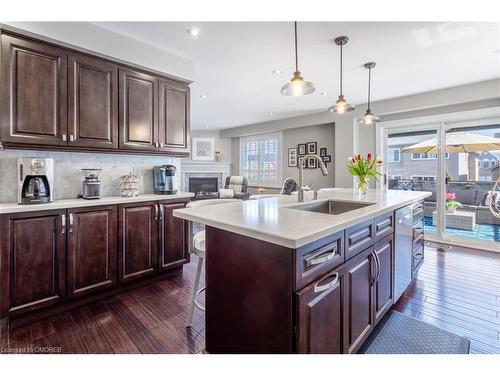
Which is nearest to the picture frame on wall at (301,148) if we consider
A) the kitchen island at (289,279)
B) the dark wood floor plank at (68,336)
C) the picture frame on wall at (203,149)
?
the picture frame on wall at (203,149)

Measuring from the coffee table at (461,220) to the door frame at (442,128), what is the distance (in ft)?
0.36

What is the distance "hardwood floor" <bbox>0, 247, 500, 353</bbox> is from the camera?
5.87ft

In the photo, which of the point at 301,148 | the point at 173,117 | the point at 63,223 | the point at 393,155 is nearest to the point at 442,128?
the point at 393,155

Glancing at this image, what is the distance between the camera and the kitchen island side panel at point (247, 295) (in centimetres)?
113

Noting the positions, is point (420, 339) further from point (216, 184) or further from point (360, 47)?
point (216, 184)

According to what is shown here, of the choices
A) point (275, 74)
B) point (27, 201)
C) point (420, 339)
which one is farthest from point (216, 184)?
point (420, 339)

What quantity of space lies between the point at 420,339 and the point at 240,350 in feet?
4.51

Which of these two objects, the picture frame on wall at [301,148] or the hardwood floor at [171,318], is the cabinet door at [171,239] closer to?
the hardwood floor at [171,318]

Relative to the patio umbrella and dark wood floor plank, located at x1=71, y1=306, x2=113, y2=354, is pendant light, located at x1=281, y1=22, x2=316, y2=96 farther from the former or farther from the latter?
the patio umbrella

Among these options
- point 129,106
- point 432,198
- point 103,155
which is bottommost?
point 432,198

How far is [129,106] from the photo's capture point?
263 centimetres

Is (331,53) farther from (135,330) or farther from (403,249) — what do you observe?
(135,330)

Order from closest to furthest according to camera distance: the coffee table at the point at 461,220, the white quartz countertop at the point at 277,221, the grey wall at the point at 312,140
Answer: the white quartz countertop at the point at 277,221, the coffee table at the point at 461,220, the grey wall at the point at 312,140

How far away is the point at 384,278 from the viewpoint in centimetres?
189
